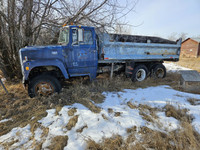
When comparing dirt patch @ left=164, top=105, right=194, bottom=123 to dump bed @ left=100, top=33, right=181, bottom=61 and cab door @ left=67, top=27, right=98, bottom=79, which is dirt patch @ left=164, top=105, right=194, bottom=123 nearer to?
dump bed @ left=100, top=33, right=181, bottom=61

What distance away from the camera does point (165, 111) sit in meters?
3.05

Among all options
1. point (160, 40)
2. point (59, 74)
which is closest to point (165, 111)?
point (59, 74)

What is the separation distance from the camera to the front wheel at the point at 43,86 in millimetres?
3854

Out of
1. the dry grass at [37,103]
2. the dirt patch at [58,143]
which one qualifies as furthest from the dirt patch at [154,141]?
the dry grass at [37,103]

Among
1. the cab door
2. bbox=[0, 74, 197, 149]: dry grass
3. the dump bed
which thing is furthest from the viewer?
the dump bed

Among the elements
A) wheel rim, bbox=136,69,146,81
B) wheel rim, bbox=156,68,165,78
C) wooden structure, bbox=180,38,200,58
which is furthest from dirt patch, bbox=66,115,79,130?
wooden structure, bbox=180,38,200,58

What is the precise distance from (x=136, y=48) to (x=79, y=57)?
256 centimetres

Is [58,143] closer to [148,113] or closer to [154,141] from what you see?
[154,141]

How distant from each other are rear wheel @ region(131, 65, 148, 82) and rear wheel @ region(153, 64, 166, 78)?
0.63m

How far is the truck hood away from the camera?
371 cm

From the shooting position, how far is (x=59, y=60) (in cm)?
397

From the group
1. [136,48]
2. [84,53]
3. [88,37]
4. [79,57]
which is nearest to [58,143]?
[79,57]

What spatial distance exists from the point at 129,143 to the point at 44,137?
5.30 feet

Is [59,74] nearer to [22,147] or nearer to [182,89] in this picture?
[22,147]
